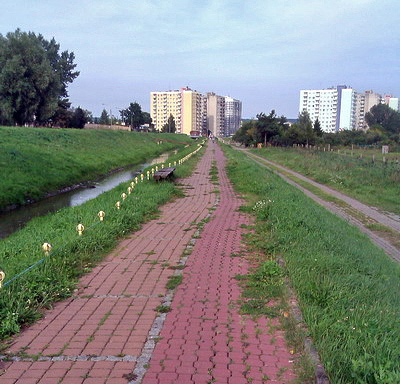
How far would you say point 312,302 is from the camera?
14.8 feet

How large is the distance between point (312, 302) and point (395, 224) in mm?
9324

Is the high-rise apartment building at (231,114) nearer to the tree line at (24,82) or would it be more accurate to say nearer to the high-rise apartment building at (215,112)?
the high-rise apartment building at (215,112)

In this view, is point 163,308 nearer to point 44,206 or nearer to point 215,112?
point 44,206

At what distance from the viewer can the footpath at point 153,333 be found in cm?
335

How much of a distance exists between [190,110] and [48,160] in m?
115

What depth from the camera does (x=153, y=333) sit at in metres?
4.02

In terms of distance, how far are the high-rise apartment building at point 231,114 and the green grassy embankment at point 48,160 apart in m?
147

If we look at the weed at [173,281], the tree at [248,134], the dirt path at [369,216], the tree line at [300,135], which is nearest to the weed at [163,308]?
the weed at [173,281]

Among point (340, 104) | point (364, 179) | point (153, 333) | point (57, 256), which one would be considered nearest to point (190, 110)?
point (340, 104)

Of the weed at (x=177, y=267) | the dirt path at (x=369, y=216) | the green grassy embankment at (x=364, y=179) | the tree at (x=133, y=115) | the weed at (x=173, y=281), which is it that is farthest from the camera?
the tree at (x=133, y=115)

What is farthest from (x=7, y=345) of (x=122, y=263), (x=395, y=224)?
(x=395, y=224)

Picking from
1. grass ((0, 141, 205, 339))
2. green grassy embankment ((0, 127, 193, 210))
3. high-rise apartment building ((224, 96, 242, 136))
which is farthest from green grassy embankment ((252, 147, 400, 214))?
high-rise apartment building ((224, 96, 242, 136))

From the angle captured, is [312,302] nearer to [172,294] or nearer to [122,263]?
[172,294]

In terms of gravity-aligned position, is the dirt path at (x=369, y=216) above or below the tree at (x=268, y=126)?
below
